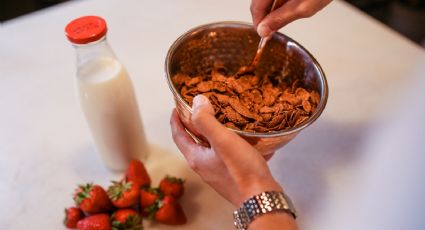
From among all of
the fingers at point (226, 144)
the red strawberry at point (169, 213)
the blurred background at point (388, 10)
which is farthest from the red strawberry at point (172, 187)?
the blurred background at point (388, 10)

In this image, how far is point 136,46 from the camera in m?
1.15

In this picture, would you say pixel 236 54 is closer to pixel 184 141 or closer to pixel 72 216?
pixel 184 141

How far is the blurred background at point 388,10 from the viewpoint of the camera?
1854mm

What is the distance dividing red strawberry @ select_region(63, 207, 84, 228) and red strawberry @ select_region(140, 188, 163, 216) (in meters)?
0.12

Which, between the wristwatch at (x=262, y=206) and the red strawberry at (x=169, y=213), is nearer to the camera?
Answer: the wristwatch at (x=262, y=206)

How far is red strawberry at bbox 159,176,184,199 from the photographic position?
0.77 metres

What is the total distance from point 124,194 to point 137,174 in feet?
0.20

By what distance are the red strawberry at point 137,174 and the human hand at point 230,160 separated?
194 millimetres

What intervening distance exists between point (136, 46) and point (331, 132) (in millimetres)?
611

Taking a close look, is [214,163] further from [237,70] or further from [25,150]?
[25,150]

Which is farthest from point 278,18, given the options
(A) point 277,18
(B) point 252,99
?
(B) point 252,99

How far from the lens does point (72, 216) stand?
736 mm

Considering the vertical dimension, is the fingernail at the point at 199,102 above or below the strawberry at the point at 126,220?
above

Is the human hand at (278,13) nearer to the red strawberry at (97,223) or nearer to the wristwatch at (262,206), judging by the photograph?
the wristwatch at (262,206)
